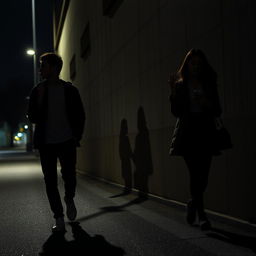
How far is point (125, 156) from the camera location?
8672 mm

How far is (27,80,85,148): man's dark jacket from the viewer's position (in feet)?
15.2

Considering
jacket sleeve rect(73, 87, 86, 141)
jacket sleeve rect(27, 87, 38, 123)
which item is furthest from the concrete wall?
jacket sleeve rect(27, 87, 38, 123)

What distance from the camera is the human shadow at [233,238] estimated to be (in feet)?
12.2

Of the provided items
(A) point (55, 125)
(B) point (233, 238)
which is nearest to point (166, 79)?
(A) point (55, 125)

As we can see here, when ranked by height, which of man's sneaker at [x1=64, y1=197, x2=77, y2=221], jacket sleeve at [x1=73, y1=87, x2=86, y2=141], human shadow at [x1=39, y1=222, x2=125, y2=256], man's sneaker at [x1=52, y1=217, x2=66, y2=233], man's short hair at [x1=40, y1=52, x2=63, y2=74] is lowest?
human shadow at [x1=39, y1=222, x2=125, y2=256]

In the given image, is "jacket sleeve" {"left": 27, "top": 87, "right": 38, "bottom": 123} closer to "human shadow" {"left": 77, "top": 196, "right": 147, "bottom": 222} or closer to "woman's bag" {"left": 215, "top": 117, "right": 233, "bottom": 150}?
"human shadow" {"left": 77, "top": 196, "right": 147, "bottom": 222}

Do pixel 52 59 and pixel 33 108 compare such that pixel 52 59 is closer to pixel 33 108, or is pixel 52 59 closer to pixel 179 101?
pixel 33 108

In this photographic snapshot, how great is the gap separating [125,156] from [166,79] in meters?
2.72

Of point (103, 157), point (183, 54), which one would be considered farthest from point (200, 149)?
point (103, 157)

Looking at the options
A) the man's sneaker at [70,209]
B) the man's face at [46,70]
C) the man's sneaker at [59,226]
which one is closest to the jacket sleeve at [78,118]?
the man's face at [46,70]

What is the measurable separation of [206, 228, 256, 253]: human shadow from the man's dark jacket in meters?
1.64

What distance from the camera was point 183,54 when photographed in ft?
18.8

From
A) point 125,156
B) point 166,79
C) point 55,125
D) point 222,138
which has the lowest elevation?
point 125,156

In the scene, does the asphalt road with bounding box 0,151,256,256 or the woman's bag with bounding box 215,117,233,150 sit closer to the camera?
the asphalt road with bounding box 0,151,256,256
